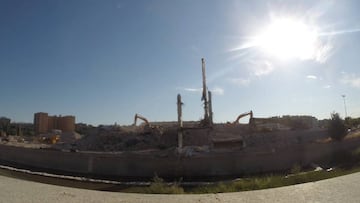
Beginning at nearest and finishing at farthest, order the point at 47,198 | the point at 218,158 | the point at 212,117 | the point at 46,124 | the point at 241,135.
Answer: the point at 47,198, the point at 218,158, the point at 241,135, the point at 212,117, the point at 46,124

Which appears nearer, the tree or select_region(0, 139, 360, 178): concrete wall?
select_region(0, 139, 360, 178): concrete wall

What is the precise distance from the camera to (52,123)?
89812mm

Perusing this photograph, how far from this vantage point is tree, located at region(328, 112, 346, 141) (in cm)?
3950

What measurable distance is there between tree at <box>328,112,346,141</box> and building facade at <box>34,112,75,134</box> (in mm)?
66271

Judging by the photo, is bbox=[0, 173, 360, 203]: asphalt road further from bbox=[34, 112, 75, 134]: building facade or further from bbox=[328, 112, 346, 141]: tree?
bbox=[34, 112, 75, 134]: building facade

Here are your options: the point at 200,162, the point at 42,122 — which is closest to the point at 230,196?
the point at 200,162

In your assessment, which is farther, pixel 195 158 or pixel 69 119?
pixel 69 119

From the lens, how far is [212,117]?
5028 centimetres

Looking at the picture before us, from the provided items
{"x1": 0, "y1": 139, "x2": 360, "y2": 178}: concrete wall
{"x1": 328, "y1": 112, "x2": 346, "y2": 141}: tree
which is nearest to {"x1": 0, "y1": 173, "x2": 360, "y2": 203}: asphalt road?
{"x1": 0, "y1": 139, "x2": 360, "y2": 178}: concrete wall

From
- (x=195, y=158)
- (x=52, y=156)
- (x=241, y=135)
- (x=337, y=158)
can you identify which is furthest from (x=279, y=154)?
(x=52, y=156)

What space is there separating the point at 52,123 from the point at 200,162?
6694cm

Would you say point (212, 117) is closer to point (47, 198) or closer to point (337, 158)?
point (337, 158)

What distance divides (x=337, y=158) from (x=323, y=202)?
26540mm

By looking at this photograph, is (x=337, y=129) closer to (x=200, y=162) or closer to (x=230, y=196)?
(x=200, y=162)
